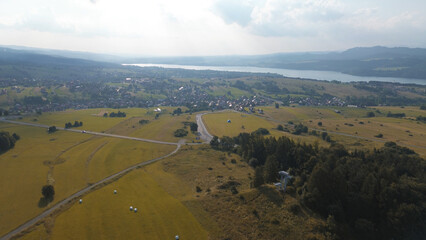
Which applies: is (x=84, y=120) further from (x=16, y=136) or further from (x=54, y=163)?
(x=54, y=163)

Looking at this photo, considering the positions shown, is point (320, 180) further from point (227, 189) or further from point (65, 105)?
point (65, 105)

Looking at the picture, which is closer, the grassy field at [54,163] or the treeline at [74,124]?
the grassy field at [54,163]

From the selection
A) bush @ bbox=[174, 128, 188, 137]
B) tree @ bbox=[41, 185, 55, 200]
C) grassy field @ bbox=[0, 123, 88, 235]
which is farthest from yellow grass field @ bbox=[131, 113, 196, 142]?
tree @ bbox=[41, 185, 55, 200]

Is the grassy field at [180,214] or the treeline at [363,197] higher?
the treeline at [363,197]

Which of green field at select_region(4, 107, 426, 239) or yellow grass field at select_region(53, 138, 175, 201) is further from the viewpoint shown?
yellow grass field at select_region(53, 138, 175, 201)

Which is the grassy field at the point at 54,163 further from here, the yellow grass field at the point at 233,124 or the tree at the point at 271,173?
the tree at the point at 271,173

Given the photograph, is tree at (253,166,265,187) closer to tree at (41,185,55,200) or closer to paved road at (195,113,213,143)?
tree at (41,185,55,200)

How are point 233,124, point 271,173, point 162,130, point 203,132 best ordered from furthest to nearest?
point 233,124
point 203,132
point 162,130
point 271,173

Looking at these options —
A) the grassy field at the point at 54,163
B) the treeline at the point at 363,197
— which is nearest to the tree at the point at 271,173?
the treeline at the point at 363,197

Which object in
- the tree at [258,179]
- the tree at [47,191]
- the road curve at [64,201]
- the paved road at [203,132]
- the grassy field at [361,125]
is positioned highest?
the tree at [258,179]

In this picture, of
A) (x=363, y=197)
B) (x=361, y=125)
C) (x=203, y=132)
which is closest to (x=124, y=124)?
(x=203, y=132)

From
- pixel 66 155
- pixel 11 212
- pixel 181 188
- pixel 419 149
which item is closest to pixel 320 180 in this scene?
pixel 181 188
